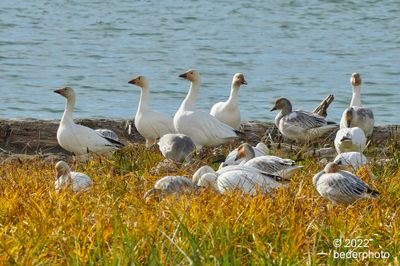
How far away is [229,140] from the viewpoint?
11086 mm

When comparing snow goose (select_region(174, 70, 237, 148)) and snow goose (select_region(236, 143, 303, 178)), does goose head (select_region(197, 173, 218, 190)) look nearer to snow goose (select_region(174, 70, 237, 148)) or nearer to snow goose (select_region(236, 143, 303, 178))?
snow goose (select_region(236, 143, 303, 178))

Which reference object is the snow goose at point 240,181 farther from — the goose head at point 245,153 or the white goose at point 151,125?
the white goose at point 151,125

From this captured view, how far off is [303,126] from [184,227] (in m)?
5.84

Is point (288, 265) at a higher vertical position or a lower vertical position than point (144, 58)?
higher

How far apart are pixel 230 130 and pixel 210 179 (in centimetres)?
305

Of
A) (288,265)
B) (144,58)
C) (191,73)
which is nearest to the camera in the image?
(288,265)

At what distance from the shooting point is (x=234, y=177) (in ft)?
25.9

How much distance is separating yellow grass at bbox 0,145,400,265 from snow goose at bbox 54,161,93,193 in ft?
0.33

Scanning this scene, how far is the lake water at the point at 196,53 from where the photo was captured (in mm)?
17797

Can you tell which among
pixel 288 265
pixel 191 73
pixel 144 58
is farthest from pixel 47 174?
pixel 144 58

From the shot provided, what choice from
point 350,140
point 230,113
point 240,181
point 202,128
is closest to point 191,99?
point 230,113

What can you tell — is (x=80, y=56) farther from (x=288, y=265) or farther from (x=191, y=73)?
(x=288, y=265)

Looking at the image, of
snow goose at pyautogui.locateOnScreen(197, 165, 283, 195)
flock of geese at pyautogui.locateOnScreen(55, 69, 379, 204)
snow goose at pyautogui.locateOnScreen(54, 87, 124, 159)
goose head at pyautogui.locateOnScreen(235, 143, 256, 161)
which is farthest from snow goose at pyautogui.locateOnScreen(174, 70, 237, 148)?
snow goose at pyautogui.locateOnScreen(197, 165, 283, 195)

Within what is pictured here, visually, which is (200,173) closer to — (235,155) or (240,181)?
(240,181)
